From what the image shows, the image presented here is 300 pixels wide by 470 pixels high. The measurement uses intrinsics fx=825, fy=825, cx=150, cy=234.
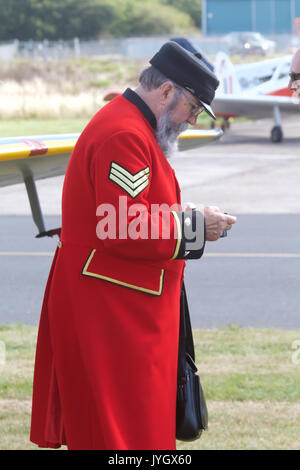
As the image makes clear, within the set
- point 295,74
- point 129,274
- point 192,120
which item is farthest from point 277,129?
point 129,274

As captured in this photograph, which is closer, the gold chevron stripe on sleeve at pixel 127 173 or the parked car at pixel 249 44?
the gold chevron stripe on sleeve at pixel 127 173

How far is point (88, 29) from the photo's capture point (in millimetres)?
97688

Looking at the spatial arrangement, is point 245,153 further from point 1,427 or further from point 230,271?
point 1,427

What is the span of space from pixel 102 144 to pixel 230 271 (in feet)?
20.7

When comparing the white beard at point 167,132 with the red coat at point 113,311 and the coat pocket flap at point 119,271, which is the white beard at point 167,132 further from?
the coat pocket flap at point 119,271

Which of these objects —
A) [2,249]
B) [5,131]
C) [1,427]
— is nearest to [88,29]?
[5,131]

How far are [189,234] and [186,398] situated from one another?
0.69m

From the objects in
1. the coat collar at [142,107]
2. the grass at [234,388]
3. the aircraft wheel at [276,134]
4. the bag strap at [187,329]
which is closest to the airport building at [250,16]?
the aircraft wheel at [276,134]

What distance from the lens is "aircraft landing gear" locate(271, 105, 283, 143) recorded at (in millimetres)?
21922

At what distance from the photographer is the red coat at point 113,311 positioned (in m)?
2.84

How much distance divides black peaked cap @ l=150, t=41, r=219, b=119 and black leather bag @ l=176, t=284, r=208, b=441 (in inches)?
32.4

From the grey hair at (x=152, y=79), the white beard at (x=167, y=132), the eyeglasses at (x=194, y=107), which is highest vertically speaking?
the grey hair at (x=152, y=79)

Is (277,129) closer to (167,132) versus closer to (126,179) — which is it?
(167,132)

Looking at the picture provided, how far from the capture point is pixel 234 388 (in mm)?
5047
